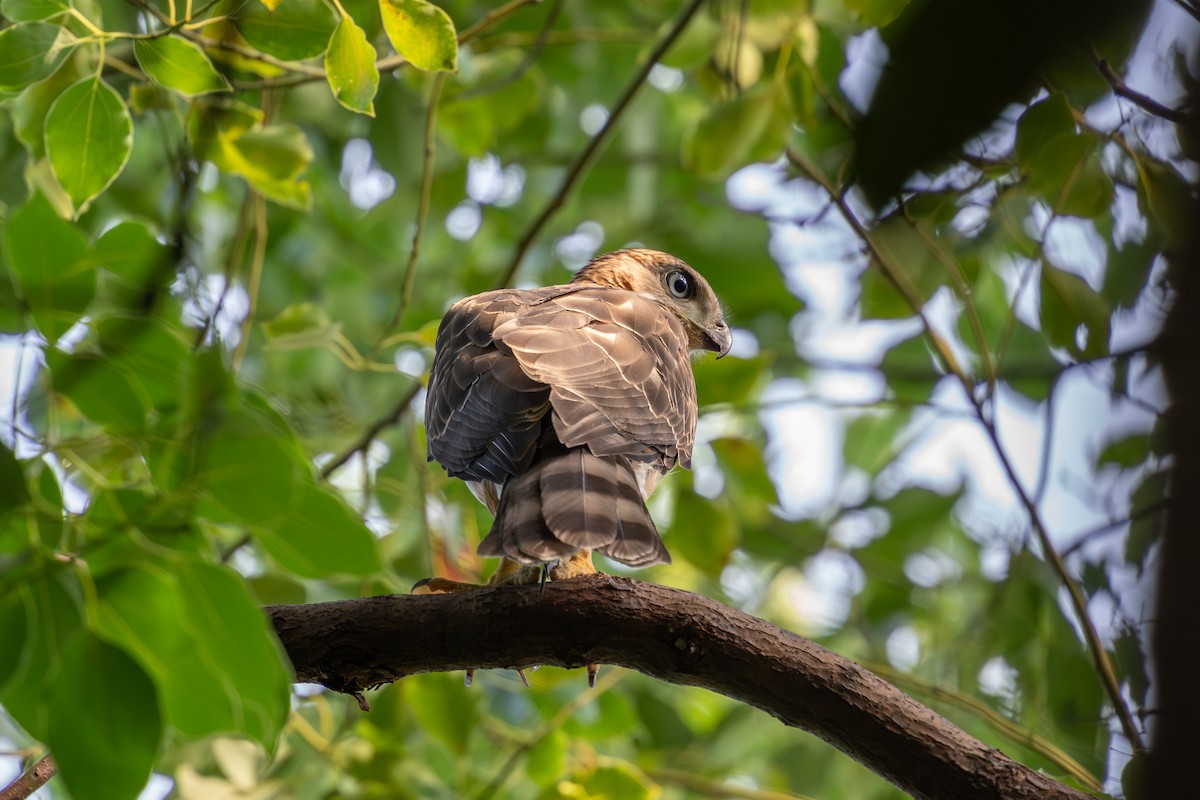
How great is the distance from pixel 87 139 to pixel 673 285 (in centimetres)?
260

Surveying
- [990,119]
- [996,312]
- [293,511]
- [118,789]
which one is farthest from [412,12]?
[996,312]

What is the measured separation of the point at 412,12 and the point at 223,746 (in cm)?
262

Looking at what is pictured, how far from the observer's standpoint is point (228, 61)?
3.48 m

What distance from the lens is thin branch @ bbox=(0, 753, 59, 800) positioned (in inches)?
92.5

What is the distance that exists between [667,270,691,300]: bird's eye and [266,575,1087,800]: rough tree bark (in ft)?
7.95

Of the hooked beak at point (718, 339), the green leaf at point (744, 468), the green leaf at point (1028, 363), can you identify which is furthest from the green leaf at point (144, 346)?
the green leaf at point (1028, 363)

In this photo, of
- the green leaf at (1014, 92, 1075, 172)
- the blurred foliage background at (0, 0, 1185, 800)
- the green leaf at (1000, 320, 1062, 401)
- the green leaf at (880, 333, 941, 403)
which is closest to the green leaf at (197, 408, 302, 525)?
the blurred foliage background at (0, 0, 1185, 800)

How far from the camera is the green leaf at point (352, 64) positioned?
242 cm

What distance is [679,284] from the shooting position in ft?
15.3

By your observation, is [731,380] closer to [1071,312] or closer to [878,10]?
[1071,312]

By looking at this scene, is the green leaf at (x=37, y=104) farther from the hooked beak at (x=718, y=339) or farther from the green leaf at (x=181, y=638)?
the hooked beak at (x=718, y=339)

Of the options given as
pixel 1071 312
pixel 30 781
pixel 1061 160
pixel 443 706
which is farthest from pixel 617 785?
pixel 1061 160

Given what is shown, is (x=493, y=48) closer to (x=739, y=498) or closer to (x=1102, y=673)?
(x=739, y=498)

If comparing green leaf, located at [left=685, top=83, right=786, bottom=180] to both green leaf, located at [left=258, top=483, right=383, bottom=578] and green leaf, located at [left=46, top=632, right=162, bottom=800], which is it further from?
green leaf, located at [left=46, top=632, right=162, bottom=800]
